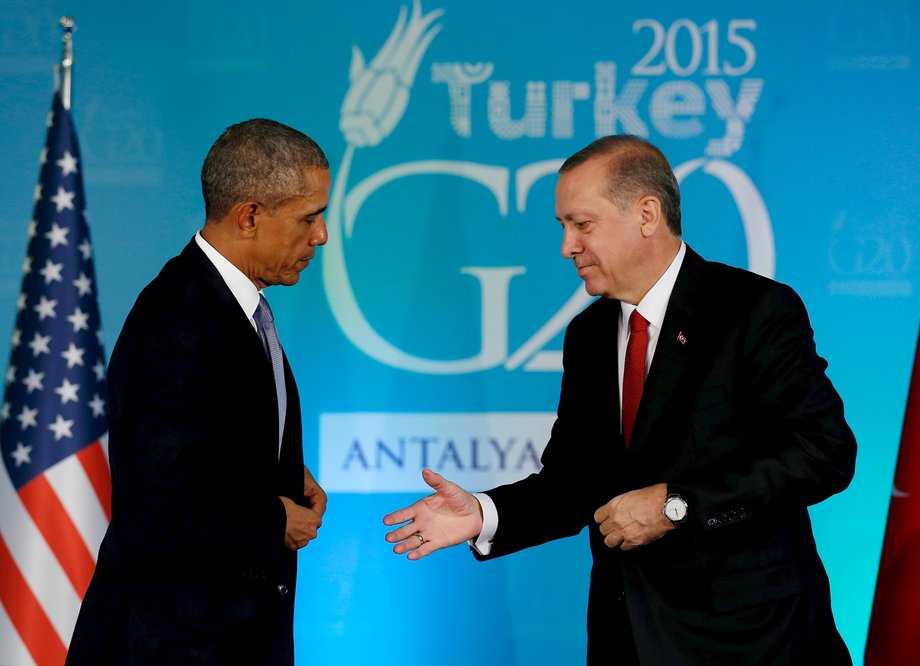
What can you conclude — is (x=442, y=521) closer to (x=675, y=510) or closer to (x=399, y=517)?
(x=399, y=517)

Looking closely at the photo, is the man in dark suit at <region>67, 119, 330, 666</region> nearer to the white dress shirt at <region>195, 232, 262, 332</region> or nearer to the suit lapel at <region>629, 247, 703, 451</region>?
the white dress shirt at <region>195, 232, 262, 332</region>

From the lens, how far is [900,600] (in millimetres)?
3357

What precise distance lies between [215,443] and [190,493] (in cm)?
11

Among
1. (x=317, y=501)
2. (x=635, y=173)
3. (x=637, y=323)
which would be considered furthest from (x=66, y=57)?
(x=637, y=323)

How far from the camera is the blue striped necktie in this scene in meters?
2.30

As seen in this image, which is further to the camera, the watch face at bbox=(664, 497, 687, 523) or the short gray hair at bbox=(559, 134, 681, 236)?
the short gray hair at bbox=(559, 134, 681, 236)

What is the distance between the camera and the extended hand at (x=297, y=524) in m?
2.19

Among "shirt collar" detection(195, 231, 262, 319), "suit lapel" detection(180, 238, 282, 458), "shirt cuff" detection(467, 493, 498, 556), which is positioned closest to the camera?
"suit lapel" detection(180, 238, 282, 458)

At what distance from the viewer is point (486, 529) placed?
8.60 feet

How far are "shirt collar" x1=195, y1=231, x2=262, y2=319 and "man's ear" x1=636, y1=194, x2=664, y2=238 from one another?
0.92 meters

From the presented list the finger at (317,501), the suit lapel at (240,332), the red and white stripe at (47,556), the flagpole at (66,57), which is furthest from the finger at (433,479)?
the flagpole at (66,57)

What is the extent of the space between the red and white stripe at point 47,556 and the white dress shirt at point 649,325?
5.49 feet

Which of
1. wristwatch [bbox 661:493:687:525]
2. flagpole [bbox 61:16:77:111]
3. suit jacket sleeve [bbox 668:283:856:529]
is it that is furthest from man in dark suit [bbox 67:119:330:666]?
flagpole [bbox 61:16:77:111]

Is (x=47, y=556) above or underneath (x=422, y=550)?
underneath
